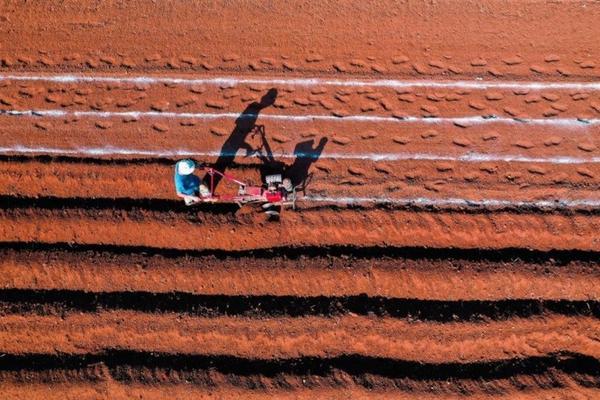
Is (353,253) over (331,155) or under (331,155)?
under

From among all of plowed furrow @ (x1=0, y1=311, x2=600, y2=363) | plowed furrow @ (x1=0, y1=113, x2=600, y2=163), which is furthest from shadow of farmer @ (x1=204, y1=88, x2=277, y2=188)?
plowed furrow @ (x1=0, y1=311, x2=600, y2=363)

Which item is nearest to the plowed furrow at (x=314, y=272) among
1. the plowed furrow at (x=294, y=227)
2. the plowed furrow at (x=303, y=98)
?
the plowed furrow at (x=294, y=227)

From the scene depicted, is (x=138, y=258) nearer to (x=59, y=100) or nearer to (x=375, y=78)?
(x=59, y=100)

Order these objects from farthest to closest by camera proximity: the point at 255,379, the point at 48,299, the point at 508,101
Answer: the point at 508,101
the point at 48,299
the point at 255,379

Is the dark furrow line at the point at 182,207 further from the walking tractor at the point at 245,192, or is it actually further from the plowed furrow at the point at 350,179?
the walking tractor at the point at 245,192

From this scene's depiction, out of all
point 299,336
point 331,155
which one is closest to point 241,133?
point 331,155

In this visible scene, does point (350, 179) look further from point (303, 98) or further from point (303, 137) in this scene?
point (303, 98)

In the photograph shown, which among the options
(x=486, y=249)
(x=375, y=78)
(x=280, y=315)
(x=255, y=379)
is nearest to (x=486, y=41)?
(x=375, y=78)
